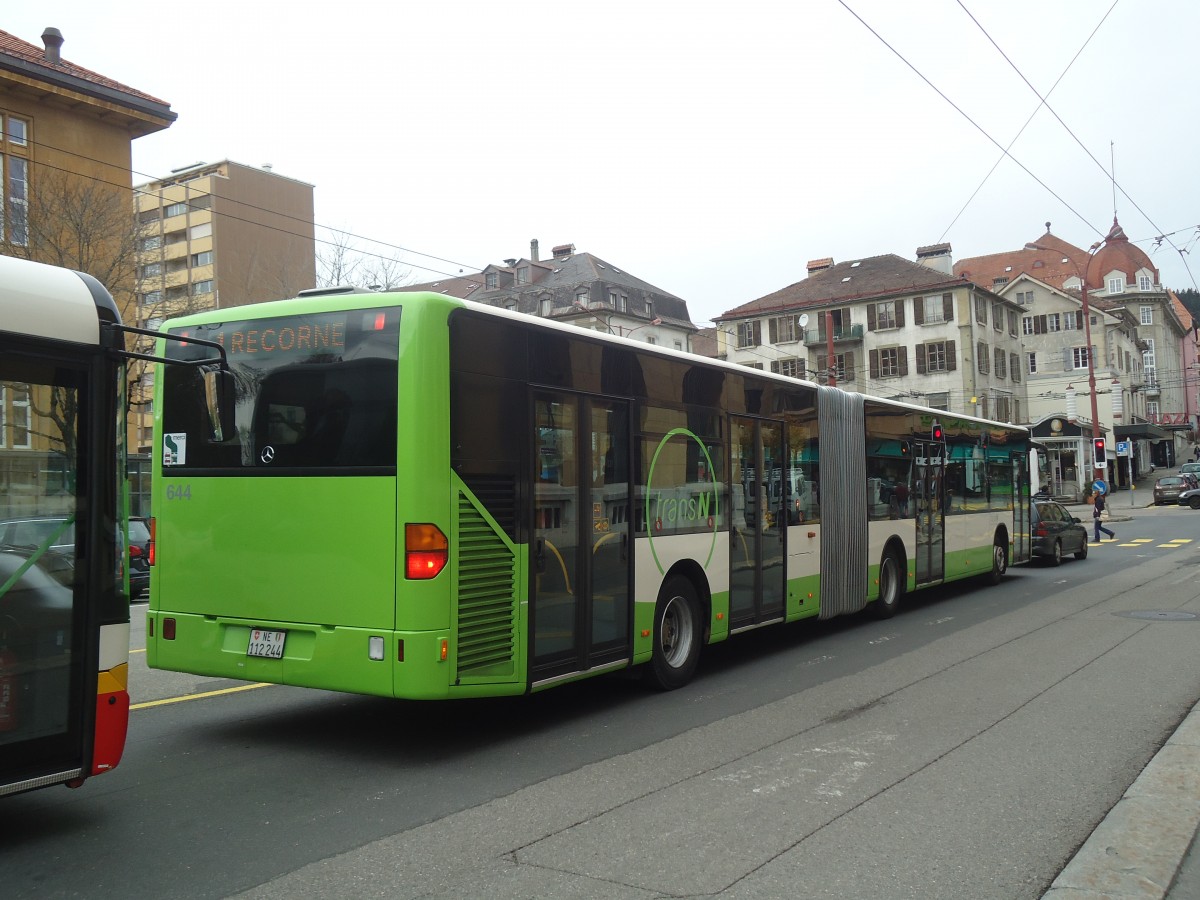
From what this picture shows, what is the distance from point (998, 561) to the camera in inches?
747

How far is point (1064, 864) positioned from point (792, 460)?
6.66 m

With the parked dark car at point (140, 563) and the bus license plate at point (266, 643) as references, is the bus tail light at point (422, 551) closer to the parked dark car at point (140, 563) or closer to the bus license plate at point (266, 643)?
the bus license plate at point (266, 643)

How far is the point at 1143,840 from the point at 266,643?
5.11m

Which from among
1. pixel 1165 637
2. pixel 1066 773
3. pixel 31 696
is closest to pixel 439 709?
pixel 31 696

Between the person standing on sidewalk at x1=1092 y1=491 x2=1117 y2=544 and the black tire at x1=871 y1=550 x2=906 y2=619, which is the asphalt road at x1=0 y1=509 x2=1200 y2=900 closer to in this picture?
the black tire at x1=871 y1=550 x2=906 y2=619

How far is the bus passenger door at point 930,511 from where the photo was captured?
14.9m

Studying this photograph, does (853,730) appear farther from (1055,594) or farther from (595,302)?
(595,302)

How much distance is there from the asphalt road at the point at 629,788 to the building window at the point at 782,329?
58.3 m

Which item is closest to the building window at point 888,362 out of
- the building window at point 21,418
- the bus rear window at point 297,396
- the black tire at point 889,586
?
the black tire at point 889,586

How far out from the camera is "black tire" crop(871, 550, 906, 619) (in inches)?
546

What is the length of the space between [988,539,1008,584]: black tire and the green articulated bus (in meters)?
11.2

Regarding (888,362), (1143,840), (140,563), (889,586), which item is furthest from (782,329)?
(1143,840)

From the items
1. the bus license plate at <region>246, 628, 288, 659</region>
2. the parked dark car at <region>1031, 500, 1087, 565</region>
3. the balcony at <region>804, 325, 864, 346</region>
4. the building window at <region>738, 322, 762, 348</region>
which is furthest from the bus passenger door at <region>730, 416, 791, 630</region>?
the building window at <region>738, 322, 762, 348</region>

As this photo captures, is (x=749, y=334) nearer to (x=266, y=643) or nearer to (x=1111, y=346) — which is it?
(x=1111, y=346)
